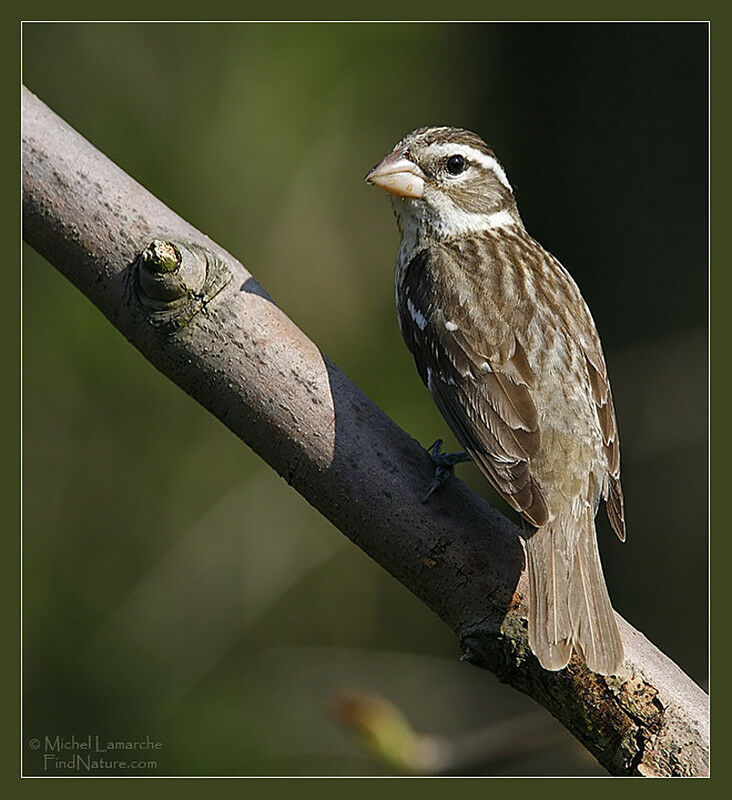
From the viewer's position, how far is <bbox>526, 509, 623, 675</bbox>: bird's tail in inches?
102

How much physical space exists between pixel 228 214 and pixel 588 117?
75.7 inches

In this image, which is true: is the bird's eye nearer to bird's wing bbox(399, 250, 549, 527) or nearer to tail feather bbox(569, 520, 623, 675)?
bird's wing bbox(399, 250, 549, 527)

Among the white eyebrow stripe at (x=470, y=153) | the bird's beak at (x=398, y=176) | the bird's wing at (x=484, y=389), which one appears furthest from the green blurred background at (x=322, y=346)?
the bird's wing at (x=484, y=389)

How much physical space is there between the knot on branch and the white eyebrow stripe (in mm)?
1286

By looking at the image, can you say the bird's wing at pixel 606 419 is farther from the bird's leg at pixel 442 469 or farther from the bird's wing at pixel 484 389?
the bird's leg at pixel 442 469

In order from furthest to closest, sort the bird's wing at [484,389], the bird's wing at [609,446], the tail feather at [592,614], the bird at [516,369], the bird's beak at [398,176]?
the bird's beak at [398,176] < the bird's wing at [609,446] < the bird's wing at [484,389] < the bird at [516,369] < the tail feather at [592,614]

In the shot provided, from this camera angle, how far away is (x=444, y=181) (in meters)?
3.83

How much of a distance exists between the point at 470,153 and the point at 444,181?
0.44ft

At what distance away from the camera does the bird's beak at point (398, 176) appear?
3654 mm

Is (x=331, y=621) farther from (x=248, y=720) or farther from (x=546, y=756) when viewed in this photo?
(x=546, y=756)

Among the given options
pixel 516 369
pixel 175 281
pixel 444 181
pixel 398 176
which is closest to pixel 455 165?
pixel 444 181

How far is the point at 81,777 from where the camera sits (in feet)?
10.3

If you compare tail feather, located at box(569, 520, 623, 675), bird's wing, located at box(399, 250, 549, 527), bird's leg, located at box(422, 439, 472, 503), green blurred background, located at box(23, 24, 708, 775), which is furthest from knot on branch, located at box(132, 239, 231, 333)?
green blurred background, located at box(23, 24, 708, 775)

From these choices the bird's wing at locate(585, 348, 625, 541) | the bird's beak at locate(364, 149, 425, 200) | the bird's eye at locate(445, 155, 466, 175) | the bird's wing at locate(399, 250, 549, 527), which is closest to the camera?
the bird's wing at locate(399, 250, 549, 527)
